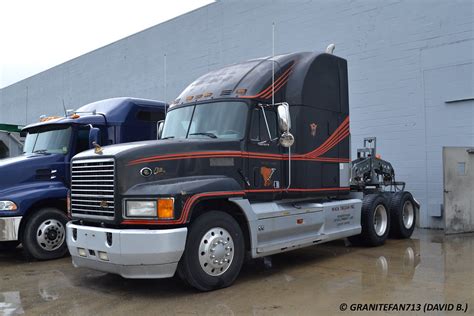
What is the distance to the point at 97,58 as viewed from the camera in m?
24.0

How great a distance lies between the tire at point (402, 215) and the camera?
999 centimetres

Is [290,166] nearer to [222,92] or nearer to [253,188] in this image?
[253,188]

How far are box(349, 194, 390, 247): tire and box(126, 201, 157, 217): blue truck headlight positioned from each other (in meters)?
4.97

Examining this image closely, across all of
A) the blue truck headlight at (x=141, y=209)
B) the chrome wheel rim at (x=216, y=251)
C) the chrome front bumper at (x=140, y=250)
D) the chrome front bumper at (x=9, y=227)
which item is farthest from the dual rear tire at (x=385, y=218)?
the chrome front bumper at (x=9, y=227)

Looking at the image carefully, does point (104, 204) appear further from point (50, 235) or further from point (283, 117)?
point (50, 235)

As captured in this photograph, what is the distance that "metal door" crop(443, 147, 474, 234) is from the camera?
10562mm

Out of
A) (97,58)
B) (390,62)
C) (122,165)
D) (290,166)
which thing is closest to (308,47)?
(390,62)

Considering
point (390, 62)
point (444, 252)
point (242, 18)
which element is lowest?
point (444, 252)

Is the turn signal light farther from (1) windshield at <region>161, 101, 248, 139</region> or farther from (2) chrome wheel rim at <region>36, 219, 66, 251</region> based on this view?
(2) chrome wheel rim at <region>36, 219, 66, 251</region>

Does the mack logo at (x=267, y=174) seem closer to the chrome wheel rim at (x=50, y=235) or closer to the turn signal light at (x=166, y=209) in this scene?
the turn signal light at (x=166, y=209)

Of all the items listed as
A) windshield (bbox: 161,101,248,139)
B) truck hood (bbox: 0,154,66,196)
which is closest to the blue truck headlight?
windshield (bbox: 161,101,248,139)

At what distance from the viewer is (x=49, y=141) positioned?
29.6 feet

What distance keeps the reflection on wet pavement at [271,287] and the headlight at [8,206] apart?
980mm

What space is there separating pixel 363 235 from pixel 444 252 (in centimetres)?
144
